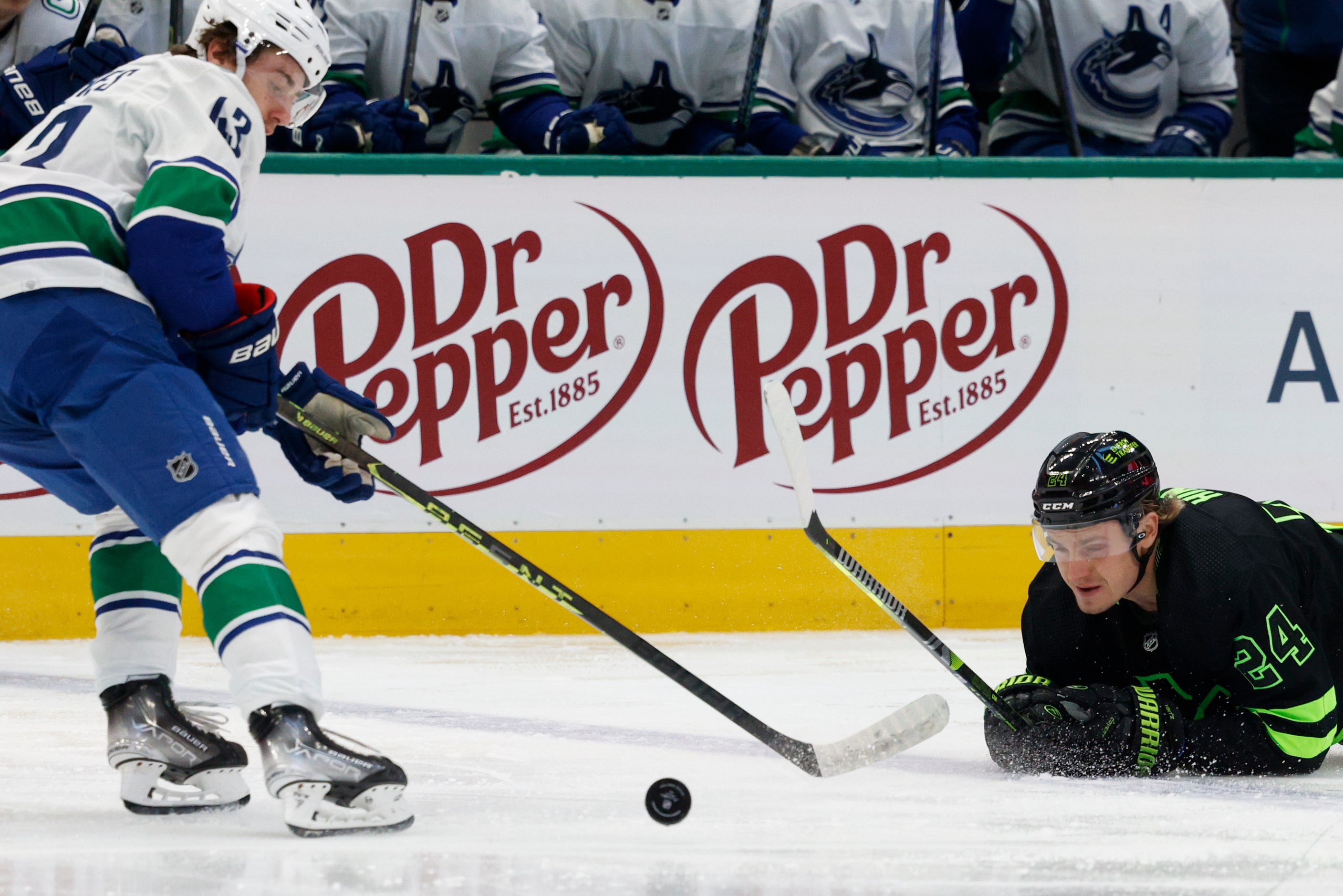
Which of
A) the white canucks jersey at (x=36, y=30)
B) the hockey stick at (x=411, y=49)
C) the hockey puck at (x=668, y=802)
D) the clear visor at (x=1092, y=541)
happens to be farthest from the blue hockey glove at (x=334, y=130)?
the hockey puck at (x=668, y=802)

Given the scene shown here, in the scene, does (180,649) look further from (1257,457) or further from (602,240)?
(1257,457)

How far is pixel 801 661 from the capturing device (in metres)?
3.87

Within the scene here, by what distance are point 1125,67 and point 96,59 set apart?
3085 millimetres

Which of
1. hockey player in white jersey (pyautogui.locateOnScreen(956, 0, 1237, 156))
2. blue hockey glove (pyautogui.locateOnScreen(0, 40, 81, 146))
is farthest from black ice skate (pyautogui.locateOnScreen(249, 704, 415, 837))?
hockey player in white jersey (pyautogui.locateOnScreen(956, 0, 1237, 156))

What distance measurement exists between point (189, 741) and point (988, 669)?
77.4 inches

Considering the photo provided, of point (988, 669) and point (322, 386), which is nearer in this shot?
point (322, 386)

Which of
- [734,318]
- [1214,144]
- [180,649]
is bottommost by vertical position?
[180,649]

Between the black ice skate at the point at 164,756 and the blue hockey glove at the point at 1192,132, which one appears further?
the blue hockey glove at the point at 1192,132

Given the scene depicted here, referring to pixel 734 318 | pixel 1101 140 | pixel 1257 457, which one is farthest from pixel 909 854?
pixel 1101 140

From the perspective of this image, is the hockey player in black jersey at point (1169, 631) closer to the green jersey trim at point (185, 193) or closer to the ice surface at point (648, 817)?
the ice surface at point (648, 817)

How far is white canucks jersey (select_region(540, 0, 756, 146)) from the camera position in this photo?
4738 millimetres

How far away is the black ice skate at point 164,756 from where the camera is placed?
7.32 feet

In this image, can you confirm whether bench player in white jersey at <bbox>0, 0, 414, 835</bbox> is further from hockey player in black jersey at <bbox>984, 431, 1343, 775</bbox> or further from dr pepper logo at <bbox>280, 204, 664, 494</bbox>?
dr pepper logo at <bbox>280, 204, 664, 494</bbox>

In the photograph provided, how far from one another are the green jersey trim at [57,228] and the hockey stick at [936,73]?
112 inches
